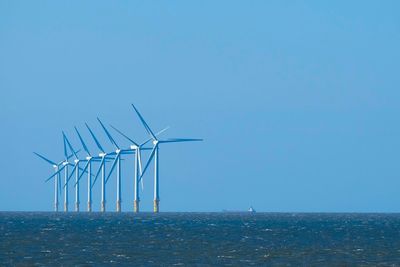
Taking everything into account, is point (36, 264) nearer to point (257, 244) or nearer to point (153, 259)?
point (153, 259)

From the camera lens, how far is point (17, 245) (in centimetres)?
9950

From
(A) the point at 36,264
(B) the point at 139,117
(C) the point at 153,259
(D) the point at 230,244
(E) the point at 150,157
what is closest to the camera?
(A) the point at 36,264

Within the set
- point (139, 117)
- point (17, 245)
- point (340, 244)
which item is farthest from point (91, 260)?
point (139, 117)

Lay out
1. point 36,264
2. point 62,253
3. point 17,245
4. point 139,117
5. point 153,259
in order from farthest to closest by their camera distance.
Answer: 1. point 139,117
2. point 17,245
3. point 62,253
4. point 153,259
5. point 36,264

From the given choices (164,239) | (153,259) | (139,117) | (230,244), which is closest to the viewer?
(153,259)

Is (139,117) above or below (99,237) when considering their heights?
above

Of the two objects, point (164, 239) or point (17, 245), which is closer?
point (17, 245)

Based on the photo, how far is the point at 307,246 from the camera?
339 feet

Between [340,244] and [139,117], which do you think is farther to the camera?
[139,117]

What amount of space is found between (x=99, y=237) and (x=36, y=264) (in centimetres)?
4361

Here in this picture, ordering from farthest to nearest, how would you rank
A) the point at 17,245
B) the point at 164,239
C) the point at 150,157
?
1. the point at 150,157
2. the point at 164,239
3. the point at 17,245

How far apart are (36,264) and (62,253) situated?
1283 cm

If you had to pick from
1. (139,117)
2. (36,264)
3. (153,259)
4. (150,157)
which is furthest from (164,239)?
(150,157)

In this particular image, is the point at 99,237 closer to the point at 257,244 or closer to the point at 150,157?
the point at 257,244
